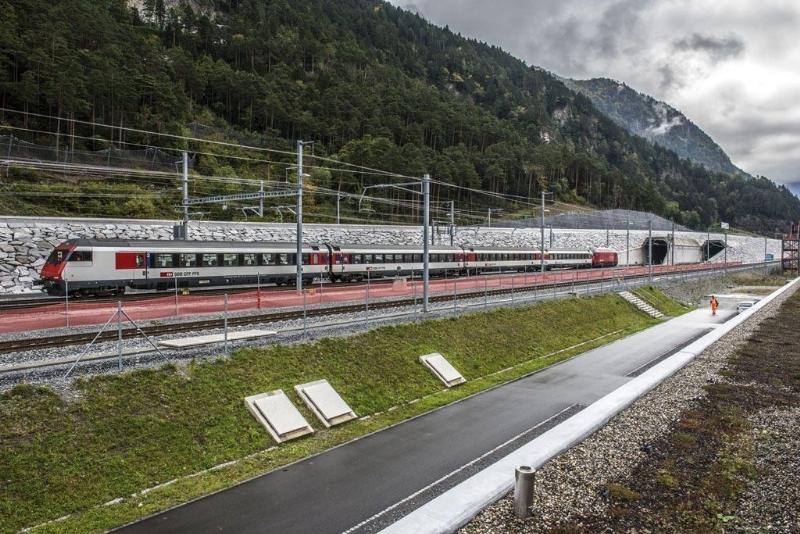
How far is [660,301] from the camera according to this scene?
48750 mm

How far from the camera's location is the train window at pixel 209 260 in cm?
3291

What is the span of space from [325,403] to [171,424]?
437cm

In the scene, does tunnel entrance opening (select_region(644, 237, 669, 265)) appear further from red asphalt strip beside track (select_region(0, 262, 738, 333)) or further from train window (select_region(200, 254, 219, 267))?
train window (select_region(200, 254, 219, 267))

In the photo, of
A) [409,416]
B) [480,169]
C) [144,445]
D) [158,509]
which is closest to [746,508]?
[409,416]

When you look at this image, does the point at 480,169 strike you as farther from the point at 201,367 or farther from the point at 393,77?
the point at 201,367

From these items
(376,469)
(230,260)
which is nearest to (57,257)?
(230,260)

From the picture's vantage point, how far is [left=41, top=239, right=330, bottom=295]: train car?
27.4 meters

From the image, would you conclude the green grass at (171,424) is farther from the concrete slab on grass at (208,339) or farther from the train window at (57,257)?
the train window at (57,257)

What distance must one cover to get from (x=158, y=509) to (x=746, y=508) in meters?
10.7

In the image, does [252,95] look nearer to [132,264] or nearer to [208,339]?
[132,264]

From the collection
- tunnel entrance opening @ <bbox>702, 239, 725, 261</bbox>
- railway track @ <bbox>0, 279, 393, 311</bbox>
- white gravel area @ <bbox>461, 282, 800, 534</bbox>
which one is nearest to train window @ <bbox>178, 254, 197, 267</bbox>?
railway track @ <bbox>0, 279, 393, 311</bbox>

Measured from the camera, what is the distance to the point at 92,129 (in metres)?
57.5

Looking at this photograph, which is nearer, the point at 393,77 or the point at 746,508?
the point at 746,508

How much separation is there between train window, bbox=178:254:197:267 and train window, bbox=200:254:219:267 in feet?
1.57
